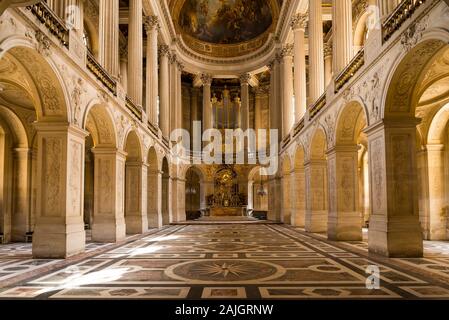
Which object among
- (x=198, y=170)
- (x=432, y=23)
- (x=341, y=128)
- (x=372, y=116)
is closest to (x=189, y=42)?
(x=198, y=170)

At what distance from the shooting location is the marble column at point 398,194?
34.1 ft

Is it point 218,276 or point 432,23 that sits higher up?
point 432,23

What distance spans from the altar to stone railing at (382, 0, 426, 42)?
26405mm

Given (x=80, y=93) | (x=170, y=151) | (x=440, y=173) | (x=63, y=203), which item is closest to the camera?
(x=63, y=203)

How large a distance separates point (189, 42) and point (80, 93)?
2522 centimetres

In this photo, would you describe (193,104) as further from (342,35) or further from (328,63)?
(342,35)

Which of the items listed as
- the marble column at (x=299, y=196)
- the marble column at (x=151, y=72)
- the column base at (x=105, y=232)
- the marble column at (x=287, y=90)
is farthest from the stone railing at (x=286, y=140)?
the column base at (x=105, y=232)

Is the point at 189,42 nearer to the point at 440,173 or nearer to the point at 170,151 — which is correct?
the point at 170,151

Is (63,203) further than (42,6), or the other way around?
(63,203)

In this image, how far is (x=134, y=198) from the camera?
63.2 ft

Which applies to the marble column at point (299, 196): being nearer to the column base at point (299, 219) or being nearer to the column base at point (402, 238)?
the column base at point (299, 219)

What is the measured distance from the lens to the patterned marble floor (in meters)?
6.57

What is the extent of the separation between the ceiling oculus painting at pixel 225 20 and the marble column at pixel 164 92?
644cm
